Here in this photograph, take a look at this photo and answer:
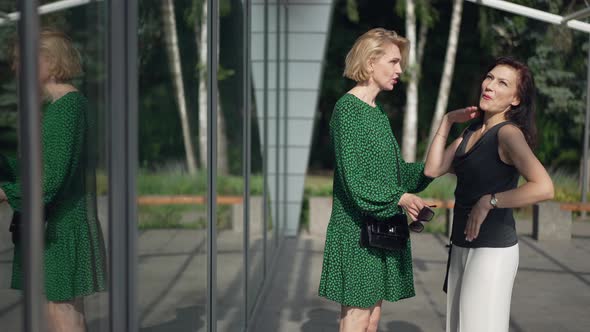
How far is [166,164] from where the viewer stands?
2.24m

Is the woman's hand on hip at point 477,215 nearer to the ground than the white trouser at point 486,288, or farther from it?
farther from it

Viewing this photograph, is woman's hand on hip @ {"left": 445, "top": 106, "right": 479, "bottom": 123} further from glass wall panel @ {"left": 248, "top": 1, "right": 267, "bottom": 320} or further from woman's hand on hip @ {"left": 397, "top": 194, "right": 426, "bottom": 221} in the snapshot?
glass wall panel @ {"left": 248, "top": 1, "right": 267, "bottom": 320}

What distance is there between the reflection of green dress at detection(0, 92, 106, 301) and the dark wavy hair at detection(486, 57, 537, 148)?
6.02ft

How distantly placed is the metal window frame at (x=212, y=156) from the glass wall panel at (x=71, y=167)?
49.9 inches

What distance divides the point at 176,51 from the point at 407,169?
1437 millimetres

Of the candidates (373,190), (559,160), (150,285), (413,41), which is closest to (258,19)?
(373,190)

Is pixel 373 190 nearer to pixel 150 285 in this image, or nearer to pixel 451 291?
pixel 451 291

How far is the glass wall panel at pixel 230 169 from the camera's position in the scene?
360 centimetres

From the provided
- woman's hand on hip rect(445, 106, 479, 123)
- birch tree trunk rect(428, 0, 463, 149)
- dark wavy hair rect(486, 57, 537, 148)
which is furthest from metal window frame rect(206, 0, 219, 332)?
birch tree trunk rect(428, 0, 463, 149)

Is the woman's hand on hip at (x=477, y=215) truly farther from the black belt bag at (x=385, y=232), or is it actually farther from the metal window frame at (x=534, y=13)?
the metal window frame at (x=534, y=13)

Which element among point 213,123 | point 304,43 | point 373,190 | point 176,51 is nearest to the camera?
point 176,51

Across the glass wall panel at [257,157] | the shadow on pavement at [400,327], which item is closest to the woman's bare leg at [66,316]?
the glass wall panel at [257,157]

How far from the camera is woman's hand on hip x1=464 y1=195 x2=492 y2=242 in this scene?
114 inches

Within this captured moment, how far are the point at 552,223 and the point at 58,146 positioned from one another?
29.7 ft
